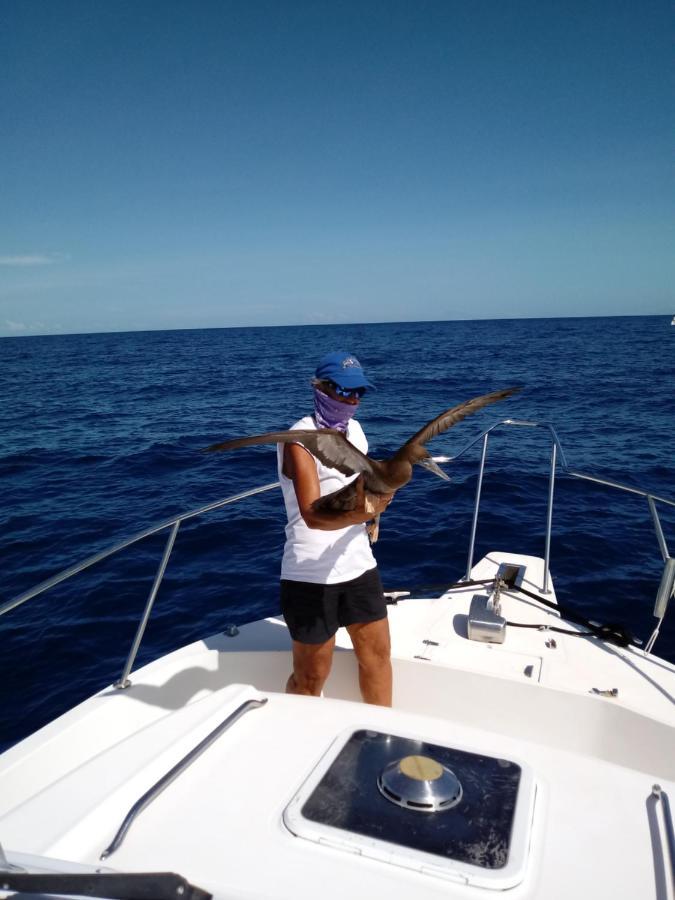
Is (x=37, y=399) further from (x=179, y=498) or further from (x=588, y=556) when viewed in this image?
(x=588, y=556)

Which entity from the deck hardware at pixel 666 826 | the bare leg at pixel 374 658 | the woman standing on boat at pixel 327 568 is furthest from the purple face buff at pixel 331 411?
the deck hardware at pixel 666 826

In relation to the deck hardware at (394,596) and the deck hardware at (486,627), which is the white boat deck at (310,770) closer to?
the deck hardware at (486,627)

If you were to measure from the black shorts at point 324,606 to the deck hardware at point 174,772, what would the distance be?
0.63 m

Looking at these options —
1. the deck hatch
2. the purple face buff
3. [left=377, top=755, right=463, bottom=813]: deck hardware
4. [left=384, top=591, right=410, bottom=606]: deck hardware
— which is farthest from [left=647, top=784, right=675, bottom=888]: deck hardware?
[left=384, top=591, right=410, bottom=606]: deck hardware

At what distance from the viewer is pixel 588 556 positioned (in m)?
7.29

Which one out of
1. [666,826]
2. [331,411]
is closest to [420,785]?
[666,826]

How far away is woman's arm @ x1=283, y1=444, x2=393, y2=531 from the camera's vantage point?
2098 millimetres

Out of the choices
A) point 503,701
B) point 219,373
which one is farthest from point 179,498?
point 219,373

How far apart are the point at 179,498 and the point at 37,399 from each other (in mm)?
15215

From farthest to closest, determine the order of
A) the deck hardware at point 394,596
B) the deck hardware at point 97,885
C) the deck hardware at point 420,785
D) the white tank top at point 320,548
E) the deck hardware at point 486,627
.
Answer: the deck hardware at point 394,596
the deck hardware at point 486,627
the white tank top at point 320,548
the deck hardware at point 420,785
the deck hardware at point 97,885

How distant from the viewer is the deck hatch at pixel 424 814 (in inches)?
49.7

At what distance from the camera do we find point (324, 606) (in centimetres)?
251

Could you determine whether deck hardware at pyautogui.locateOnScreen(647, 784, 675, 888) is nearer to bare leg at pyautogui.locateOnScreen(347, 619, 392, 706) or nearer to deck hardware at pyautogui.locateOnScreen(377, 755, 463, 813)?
deck hardware at pyautogui.locateOnScreen(377, 755, 463, 813)

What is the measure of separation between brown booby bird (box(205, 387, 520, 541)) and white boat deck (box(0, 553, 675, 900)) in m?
0.70
